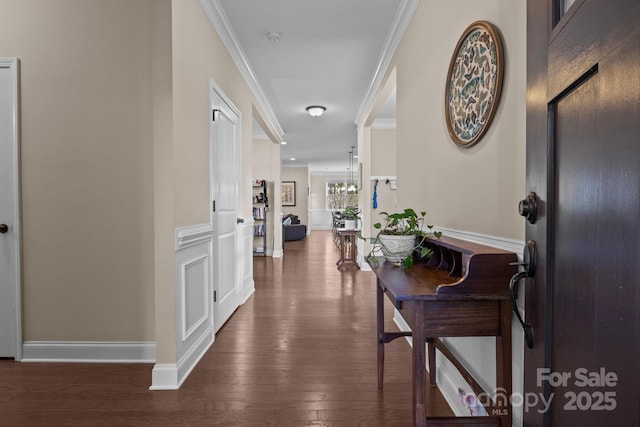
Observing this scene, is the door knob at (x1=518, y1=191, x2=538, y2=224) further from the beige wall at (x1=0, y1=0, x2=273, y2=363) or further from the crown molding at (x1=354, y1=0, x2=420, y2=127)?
the crown molding at (x1=354, y1=0, x2=420, y2=127)

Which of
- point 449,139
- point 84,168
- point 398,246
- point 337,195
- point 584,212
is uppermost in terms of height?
point 337,195

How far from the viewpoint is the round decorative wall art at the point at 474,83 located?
146 cm

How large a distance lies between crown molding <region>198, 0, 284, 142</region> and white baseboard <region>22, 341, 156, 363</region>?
249 centimetres

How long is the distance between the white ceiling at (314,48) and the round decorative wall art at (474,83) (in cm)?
116

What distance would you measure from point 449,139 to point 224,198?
2048 millimetres

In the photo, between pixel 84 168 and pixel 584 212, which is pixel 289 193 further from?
pixel 584 212

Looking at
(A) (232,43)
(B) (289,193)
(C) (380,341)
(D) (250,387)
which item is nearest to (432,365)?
(C) (380,341)

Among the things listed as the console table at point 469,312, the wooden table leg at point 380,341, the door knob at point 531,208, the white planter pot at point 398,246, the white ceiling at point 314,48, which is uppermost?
the white ceiling at point 314,48

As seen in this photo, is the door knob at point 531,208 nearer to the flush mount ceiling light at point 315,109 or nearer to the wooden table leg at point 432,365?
the wooden table leg at point 432,365

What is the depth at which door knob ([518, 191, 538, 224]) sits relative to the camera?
93cm

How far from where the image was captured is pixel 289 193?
42.7ft

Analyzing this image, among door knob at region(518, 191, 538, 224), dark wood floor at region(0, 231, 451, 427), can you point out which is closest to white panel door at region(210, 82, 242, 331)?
dark wood floor at region(0, 231, 451, 427)

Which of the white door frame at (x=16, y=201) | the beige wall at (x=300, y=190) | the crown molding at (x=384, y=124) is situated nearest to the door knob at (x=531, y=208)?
the white door frame at (x=16, y=201)

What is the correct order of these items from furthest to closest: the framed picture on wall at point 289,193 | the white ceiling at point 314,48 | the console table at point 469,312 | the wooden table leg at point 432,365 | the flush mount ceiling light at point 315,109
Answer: the framed picture on wall at point 289,193 < the flush mount ceiling light at point 315,109 < the white ceiling at point 314,48 < the wooden table leg at point 432,365 < the console table at point 469,312
